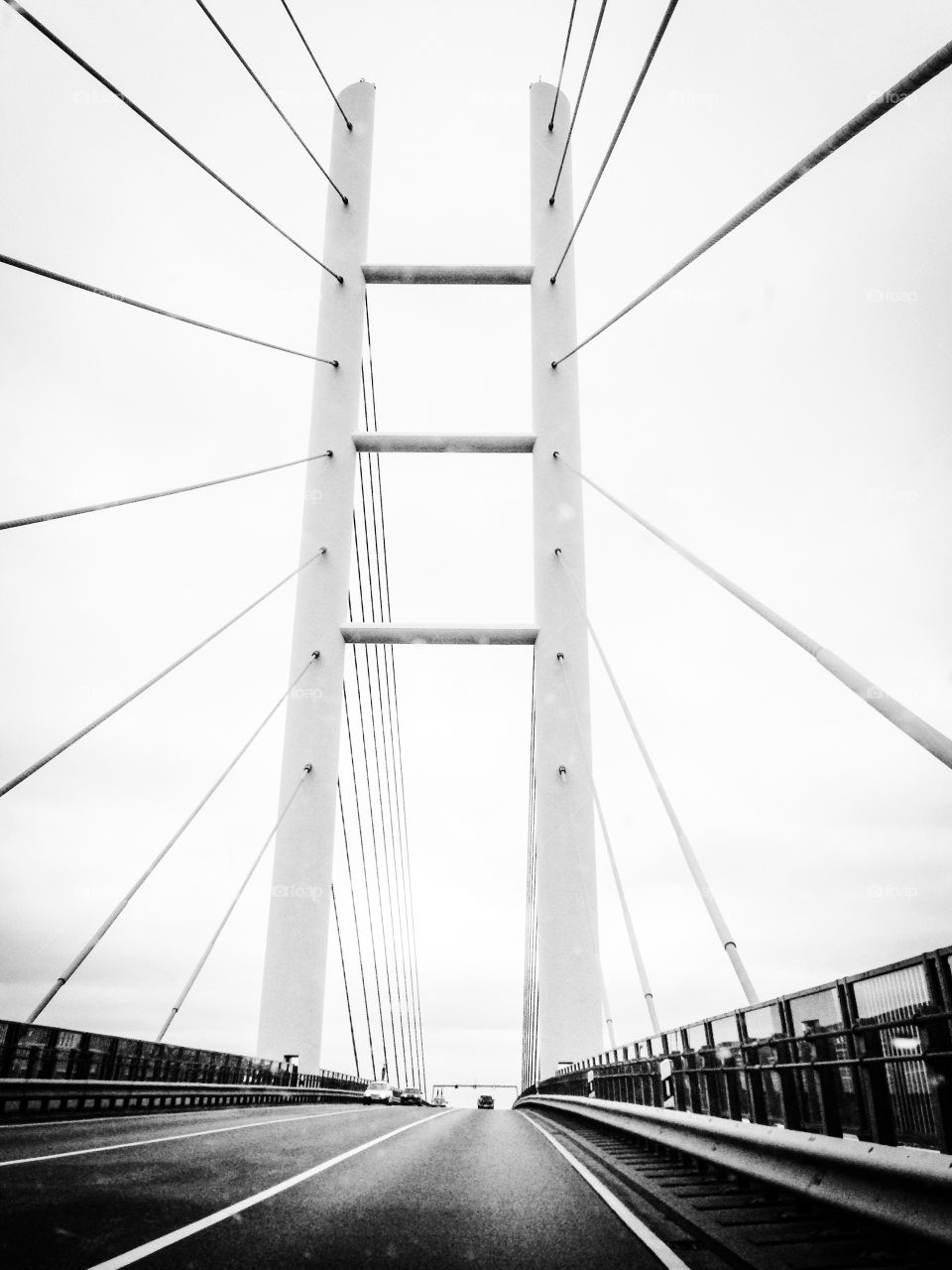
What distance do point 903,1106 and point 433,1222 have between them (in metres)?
2.60

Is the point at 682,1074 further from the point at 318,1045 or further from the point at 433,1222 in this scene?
the point at 318,1045

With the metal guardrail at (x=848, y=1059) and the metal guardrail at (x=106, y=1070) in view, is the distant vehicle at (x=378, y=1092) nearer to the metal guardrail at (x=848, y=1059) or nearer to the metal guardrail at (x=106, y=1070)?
the metal guardrail at (x=106, y=1070)

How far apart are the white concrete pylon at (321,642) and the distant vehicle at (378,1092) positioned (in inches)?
787

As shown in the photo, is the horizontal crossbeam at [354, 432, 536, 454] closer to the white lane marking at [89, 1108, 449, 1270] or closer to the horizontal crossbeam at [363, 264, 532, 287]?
the horizontal crossbeam at [363, 264, 532, 287]

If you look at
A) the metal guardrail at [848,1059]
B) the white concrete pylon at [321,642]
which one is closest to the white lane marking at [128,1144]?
the metal guardrail at [848,1059]

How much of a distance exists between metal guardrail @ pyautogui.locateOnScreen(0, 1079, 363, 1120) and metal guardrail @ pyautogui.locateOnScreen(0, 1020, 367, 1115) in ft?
0.06

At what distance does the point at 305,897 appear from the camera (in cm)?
2062

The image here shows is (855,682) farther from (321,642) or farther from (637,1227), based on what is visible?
(321,642)

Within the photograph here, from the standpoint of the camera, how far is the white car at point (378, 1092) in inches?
1543

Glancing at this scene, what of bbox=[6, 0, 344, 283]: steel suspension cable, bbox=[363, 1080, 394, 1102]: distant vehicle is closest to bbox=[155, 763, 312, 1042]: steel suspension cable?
bbox=[6, 0, 344, 283]: steel suspension cable

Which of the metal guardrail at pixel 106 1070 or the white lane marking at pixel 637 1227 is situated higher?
the metal guardrail at pixel 106 1070

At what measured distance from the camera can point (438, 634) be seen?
75.2 feet

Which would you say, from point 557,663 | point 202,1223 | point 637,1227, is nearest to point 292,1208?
point 202,1223

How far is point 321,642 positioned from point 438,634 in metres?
2.69
